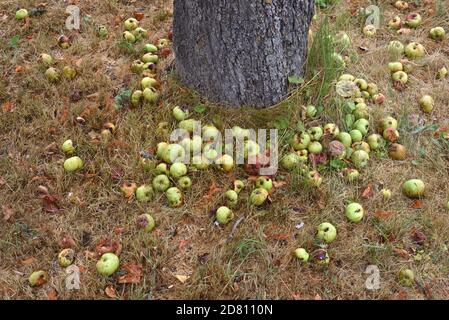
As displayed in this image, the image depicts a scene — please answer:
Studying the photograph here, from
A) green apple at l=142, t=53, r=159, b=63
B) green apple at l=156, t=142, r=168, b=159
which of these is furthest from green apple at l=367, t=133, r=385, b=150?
green apple at l=142, t=53, r=159, b=63

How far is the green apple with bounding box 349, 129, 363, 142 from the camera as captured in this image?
12.2 ft

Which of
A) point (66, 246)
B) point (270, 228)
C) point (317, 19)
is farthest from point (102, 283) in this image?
point (317, 19)

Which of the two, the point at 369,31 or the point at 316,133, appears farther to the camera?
the point at 369,31

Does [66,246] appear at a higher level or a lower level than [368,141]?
lower

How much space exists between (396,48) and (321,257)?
2.33 metres

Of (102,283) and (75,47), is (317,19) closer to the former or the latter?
(75,47)

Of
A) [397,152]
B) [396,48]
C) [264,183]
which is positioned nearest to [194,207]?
[264,183]

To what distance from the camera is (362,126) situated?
12.3 feet

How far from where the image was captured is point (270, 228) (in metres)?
3.27

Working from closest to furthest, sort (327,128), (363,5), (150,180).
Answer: (150,180) → (327,128) → (363,5)

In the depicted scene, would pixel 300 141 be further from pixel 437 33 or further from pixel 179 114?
pixel 437 33

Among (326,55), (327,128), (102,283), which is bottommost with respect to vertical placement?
(102,283)

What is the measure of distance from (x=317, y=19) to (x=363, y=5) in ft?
2.15

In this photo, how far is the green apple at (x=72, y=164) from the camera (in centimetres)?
356
